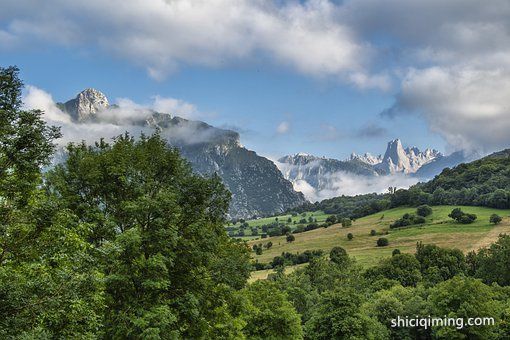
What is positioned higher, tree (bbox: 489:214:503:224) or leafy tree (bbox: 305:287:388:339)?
tree (bbox: 489:214:503:224)

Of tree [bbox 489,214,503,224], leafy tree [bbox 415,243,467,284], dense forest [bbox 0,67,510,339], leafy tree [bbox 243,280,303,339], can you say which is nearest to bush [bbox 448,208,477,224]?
tree [bbox 489,214,503,224]

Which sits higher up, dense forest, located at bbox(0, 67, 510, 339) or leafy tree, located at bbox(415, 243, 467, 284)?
dense forest, located at bbox(0, 67, 510, 339)

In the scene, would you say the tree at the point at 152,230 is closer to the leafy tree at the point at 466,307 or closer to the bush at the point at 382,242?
the leafy tree at the point at 466,307

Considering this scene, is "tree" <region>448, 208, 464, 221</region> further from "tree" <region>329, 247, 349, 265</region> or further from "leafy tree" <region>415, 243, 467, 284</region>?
"tree" <region>329, 247, 349, 265</region>

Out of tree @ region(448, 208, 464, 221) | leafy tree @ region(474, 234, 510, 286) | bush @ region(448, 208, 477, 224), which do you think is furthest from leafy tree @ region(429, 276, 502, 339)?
tree @ region(448, 208, 464, 221)

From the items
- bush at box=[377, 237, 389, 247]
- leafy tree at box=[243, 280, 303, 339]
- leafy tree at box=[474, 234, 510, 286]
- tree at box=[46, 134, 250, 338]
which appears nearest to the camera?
tree at box=[46, 134, 250, 338]

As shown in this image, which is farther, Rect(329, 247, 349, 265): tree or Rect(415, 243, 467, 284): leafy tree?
Rect(329, 247, 349, 265): tree

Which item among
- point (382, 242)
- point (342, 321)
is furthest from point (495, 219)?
point (342, 321)

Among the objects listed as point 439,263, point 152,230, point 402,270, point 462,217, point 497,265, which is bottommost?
point 402,270

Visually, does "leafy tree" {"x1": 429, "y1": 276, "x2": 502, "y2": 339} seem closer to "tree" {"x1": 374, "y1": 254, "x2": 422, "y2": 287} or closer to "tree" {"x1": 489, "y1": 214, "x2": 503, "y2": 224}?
"tree" {"x1": 374, "y1": 254, "x2": 422, "y2": 287}

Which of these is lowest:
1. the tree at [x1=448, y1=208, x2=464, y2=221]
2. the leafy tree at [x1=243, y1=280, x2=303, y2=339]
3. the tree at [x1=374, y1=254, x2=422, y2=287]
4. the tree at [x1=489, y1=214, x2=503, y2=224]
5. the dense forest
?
the tree at [x1=374, y1=254, x2=422, y2=287]

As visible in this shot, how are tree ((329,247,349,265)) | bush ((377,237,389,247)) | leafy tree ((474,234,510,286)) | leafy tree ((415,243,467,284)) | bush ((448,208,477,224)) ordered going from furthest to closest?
bush ((448,208,477,224))
bush ((377,237,389,247))
tree ((329,247,349,265))
leafy tree ((415,243,467,284))
leafy tree ((474,234,510,286))

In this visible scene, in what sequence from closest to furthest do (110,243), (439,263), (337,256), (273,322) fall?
(110,243) < (273,322) < (439,263) < (337,256)

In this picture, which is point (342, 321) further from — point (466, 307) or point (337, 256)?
point (337, 256)
